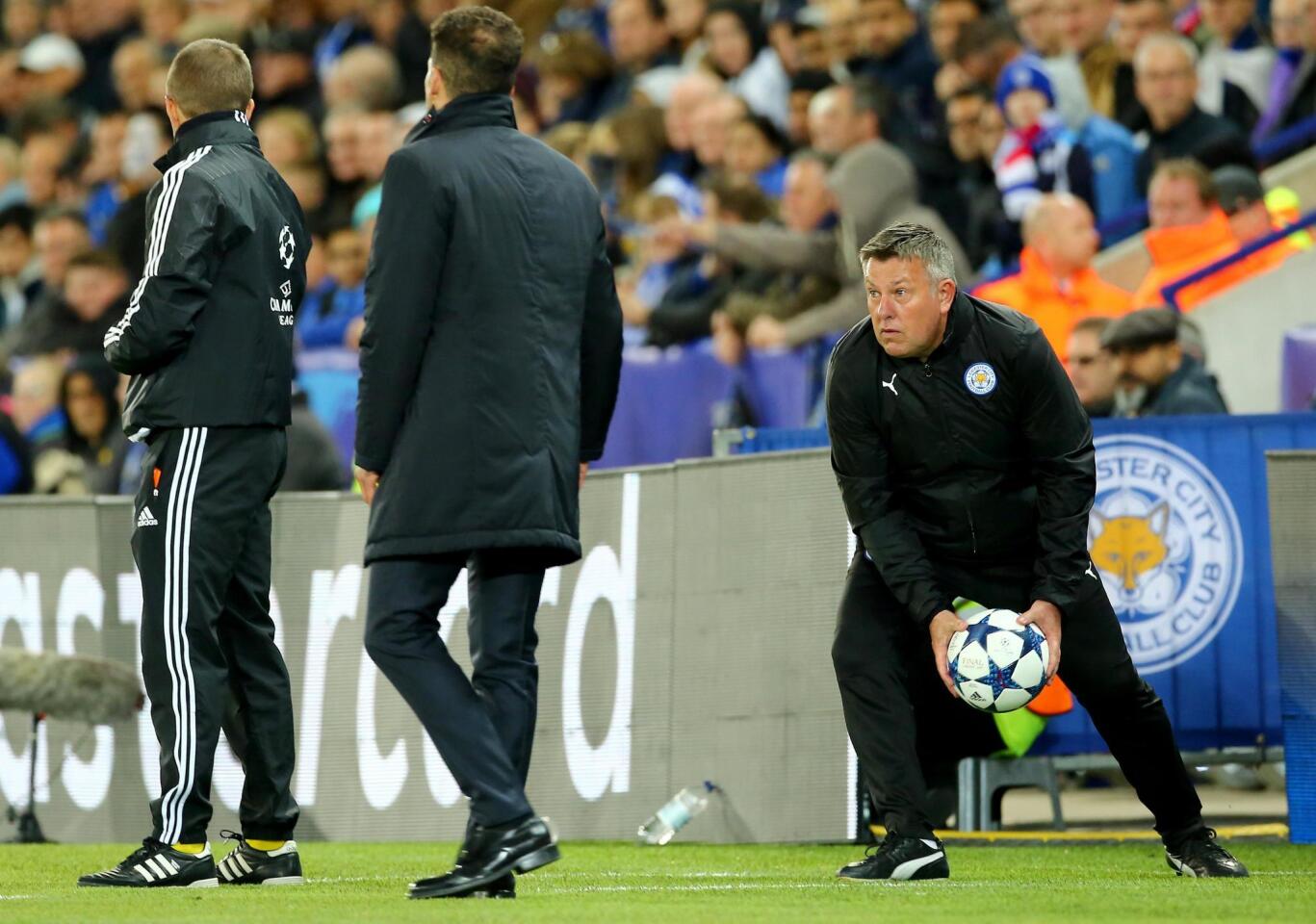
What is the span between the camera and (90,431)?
14.9 meters

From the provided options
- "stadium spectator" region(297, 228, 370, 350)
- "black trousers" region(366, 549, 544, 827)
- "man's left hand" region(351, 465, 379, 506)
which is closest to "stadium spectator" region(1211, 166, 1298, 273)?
"stadium spectator" region(297, 228, 370, 350)

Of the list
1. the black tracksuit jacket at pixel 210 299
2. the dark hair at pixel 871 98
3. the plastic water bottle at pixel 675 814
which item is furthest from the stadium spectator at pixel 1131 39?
the black tracksuit jacket at pixel 210 299

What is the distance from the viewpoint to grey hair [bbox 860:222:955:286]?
685cm

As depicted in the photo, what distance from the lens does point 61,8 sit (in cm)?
2389

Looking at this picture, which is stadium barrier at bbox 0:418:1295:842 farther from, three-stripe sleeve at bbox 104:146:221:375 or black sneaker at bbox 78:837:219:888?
three-stripe sleeve at bbox 104:146:221:375

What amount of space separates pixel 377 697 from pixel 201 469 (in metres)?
3.67

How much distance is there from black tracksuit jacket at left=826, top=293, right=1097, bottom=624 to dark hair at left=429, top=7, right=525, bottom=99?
1409 mm

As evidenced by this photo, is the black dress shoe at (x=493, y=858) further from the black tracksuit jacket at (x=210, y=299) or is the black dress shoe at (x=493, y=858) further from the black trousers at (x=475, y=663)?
the black tracksuit jacket at (x=210, y=299)

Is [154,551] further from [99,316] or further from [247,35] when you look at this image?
[247,35]

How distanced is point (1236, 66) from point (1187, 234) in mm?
1851

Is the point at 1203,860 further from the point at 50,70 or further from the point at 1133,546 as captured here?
the point at 50,70

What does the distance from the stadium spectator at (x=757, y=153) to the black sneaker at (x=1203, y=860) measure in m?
8.37

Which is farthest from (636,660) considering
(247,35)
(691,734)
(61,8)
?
(61,8)

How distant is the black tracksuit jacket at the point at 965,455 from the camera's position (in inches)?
268
